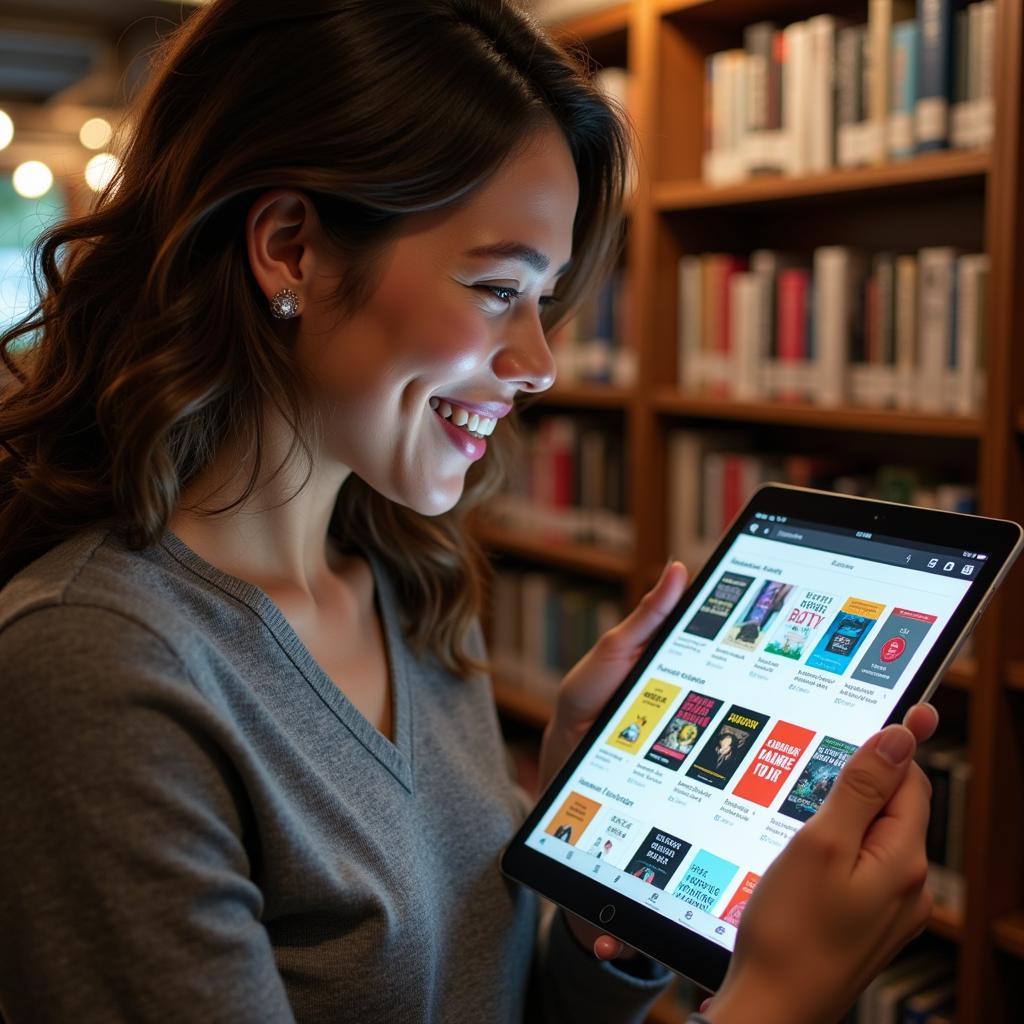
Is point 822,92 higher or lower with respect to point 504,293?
higher

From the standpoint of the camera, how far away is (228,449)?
37.8 inches

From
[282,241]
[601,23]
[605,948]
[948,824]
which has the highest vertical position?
[601,23]

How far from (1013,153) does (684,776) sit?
124cm

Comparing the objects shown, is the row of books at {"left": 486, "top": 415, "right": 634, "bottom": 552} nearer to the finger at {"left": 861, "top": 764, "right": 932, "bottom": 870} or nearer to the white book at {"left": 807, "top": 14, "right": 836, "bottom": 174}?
the white book at {"left": 807, "top": 14, "right": 836, "bottom": 174}

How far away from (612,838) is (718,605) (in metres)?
0.22

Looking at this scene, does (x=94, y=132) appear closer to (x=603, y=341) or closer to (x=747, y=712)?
(x=603, y=341)

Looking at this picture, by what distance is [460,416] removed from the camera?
3.36 feet

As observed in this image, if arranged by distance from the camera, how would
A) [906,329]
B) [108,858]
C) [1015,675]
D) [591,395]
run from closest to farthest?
[108,858], [1015,675], [906,329], [591,395]

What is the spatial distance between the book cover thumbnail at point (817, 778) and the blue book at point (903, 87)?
1415 millimetres

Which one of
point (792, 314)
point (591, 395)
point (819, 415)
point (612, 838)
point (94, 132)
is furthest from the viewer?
point (94, 132)

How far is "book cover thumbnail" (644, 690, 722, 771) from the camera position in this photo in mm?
927

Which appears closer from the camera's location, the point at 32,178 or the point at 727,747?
the point at 727,747

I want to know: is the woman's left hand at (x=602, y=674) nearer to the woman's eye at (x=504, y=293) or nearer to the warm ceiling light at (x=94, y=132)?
the woman's eye at (x=504, y=293)

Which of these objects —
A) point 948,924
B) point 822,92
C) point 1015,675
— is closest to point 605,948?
point 1015,675
